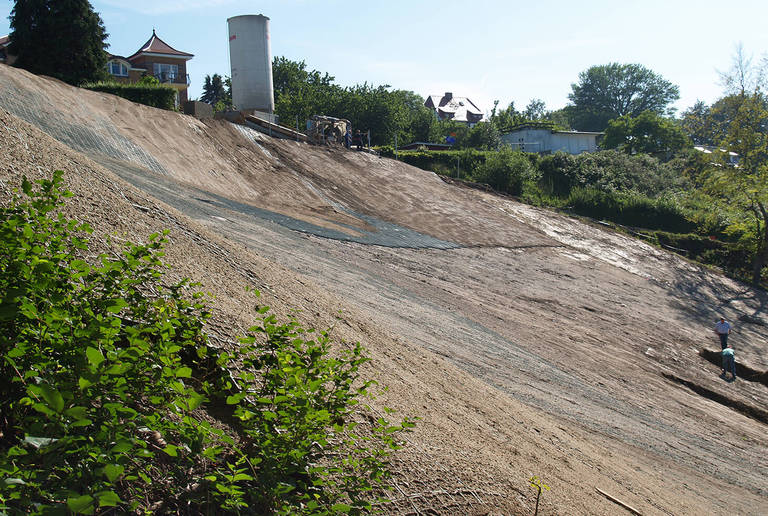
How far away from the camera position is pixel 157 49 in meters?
52.2

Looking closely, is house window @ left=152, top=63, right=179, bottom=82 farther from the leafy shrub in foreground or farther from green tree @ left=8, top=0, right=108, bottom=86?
the leafy shrub in foreground

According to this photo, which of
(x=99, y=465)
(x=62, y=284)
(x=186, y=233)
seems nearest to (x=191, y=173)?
(x=186, y=233)

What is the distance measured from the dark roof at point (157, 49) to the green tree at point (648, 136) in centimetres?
4540

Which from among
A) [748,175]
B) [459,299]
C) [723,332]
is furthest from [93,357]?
[748,175]

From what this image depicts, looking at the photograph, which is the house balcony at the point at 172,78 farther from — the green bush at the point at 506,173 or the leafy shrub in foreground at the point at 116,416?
the leafy shrub in foreground at the point at 116,416

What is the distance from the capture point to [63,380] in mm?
2990

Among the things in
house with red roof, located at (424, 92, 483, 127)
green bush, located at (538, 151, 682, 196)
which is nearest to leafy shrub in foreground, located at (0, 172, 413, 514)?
green bush, located at (538, 151, 682, 196)

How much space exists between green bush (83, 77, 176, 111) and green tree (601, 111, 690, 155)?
51345 mm

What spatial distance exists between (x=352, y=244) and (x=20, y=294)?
13.6 m

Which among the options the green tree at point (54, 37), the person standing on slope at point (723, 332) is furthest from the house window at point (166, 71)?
the person standing on slope at point (723, 332)

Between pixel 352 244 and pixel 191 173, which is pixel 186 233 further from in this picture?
pixel 191 173

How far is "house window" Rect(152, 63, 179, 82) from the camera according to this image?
5184 cm

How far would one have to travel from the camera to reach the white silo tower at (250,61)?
1180 inches

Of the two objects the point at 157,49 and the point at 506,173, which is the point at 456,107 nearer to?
the point at 157,49
